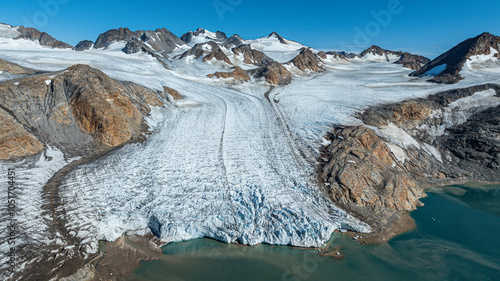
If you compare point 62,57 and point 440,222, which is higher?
point 62,57

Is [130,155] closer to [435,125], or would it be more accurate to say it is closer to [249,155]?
[249,155]

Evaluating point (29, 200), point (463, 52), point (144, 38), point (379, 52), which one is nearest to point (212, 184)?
point (29, 200)

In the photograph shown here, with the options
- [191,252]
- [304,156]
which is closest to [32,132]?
[191,252]

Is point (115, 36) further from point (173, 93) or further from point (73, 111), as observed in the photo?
point (73, 111)

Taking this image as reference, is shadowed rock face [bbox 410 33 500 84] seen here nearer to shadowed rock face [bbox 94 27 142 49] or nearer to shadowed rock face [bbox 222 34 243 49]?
shadowed rock face [bbox 222 34 243 49]

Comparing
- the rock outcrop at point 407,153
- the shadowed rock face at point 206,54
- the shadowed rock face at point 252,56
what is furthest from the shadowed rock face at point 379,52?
the rock outcrop at point 407,153

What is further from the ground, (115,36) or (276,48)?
(115,36)
